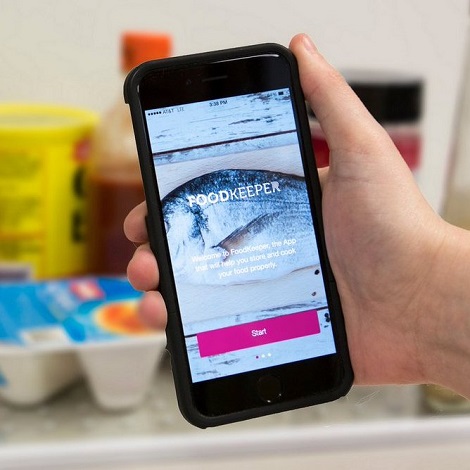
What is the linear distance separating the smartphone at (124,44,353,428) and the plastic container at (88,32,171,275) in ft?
0.75

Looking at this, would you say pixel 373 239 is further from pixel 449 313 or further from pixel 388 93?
pixel 388 93

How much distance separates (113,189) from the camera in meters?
0.71

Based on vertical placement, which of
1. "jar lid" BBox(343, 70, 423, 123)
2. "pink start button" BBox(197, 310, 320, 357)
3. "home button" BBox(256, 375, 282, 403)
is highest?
"jar lid" BBox(343, 70, 423, 123)

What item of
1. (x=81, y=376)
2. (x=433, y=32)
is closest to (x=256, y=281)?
(x=81, y=376)

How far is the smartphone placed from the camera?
475 millimetres

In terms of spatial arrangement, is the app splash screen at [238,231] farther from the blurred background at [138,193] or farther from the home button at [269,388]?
the blurred background at [138,193]

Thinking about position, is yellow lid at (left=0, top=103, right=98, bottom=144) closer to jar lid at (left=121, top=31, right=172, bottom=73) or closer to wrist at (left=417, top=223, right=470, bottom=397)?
jar lid at (left=121, top=31, right=172, bottom=73)

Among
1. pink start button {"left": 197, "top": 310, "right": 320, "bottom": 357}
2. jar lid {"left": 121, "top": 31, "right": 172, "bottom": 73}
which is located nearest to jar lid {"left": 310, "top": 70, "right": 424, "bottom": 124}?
jar lid {"left": 121, "top": 31, "right": 172, "bottom": 73}

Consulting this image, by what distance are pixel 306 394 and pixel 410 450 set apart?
8.8 inches

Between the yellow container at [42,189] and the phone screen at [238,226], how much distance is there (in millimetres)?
239

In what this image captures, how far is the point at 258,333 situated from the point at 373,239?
0.29 ft

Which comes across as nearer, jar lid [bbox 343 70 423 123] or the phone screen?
the phone screen

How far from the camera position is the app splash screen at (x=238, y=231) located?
479 mm

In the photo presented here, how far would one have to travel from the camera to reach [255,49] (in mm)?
479
